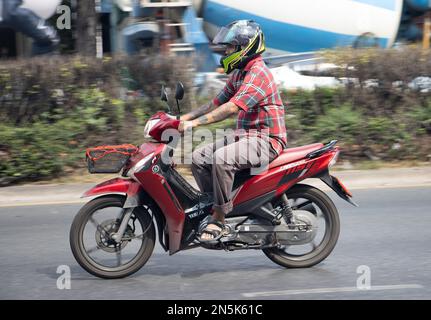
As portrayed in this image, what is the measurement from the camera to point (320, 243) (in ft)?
20.7

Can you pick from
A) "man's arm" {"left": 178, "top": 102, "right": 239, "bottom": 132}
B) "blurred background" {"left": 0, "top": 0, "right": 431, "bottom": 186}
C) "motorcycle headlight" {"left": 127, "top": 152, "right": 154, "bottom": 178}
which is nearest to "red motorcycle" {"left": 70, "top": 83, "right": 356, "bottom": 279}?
"motorcycle headlight" {"left": 127, "top": 152, "right": 154, "bottom": 178}

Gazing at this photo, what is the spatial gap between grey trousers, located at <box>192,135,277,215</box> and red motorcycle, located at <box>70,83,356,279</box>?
0.34 ft

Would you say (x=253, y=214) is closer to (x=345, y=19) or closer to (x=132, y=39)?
(x=132, y=39)

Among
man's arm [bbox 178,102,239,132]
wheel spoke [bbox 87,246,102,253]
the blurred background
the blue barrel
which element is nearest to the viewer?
man's arm [bbox 178,102,239,132]

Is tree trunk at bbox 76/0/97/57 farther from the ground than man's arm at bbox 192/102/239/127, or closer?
closer

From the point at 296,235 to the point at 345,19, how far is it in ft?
40.9

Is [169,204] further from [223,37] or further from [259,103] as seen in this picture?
[223,37]

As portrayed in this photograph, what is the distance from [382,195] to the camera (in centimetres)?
935

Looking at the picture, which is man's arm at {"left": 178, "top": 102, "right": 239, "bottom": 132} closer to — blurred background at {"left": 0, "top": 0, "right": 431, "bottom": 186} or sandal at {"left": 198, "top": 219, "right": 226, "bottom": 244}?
sandal at {"left": 198, "top": 219, "right": 226, "bottom": 244}

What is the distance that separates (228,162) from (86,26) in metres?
7.09

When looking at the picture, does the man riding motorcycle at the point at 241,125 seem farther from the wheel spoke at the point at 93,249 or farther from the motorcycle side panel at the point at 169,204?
the wheel spoke at the point at 93,249

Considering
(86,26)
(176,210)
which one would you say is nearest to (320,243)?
(176,210)

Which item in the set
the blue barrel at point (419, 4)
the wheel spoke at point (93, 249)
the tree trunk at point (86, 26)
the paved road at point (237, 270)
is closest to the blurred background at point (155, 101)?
the tree trunk at point (86, 26)

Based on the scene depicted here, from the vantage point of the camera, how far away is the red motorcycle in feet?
19.2
